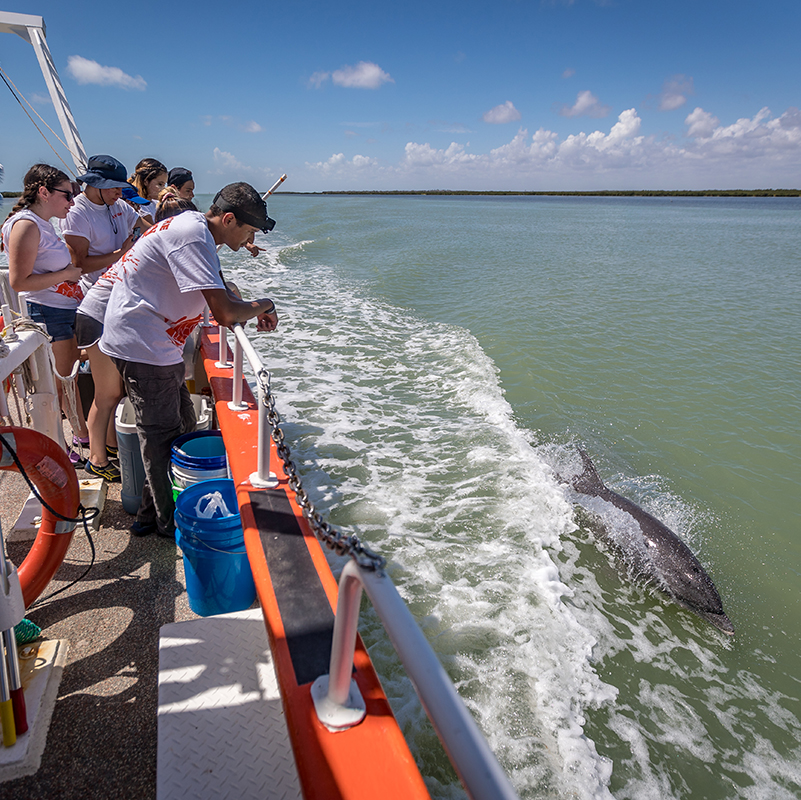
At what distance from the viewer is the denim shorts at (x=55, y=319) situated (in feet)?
14.5

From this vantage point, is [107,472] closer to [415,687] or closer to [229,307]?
[229,307]

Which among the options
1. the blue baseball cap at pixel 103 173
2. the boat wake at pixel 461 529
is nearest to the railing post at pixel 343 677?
the boat wake at pixel 461 529

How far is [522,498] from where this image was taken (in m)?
5.42

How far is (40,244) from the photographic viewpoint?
3.97m

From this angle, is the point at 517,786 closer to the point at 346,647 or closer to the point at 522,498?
the point at 346,647

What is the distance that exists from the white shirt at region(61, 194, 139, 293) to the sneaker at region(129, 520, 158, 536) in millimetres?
2247

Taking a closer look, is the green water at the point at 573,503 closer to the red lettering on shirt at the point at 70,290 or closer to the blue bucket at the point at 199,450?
the blue bucket at the point at 199,450

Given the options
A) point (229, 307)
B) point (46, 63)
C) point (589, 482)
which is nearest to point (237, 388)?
point (229, 307)

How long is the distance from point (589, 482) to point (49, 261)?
18.2 feet

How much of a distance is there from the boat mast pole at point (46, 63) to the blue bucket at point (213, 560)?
7846 mm

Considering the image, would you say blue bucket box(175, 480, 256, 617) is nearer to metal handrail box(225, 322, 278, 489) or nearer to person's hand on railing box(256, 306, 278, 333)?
metal handrail box(225, 322, 278, 489)

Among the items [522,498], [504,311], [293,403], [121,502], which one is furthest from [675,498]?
[504,311]

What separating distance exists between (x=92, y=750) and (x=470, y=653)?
7.47 feet

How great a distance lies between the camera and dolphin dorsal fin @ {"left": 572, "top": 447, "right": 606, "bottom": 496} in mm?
5477
